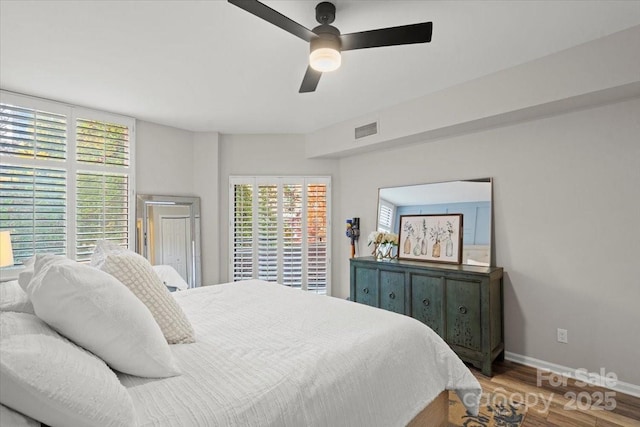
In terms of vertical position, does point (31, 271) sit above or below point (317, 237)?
above

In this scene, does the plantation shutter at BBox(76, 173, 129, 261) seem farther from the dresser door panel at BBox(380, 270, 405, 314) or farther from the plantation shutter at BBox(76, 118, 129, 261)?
the dresser door panel at BBox(380, 270, 405, 314)

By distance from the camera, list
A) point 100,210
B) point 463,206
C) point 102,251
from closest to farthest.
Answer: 1. point 102,251
2. point 463,206
3. point 100,210

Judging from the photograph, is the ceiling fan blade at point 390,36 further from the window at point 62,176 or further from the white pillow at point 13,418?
the window at point 62,176

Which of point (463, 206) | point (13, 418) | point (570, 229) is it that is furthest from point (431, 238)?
point (13, 418)

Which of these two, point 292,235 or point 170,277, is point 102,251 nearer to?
point 170,277

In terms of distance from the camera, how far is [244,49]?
97.0 inches

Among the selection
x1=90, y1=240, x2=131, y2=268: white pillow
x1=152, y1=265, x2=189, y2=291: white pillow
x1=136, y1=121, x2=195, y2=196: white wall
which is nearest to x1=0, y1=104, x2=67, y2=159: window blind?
x1=136, y1=121, x2=195, y2=196: white wall

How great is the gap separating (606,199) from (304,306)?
2.52 meters

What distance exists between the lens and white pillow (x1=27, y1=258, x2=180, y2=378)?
102cm

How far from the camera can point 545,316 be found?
2883 millimetres

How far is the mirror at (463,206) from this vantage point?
3217mm

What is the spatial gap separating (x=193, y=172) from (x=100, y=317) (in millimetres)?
3878

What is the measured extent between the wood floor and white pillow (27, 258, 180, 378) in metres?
2.32

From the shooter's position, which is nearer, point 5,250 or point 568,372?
point 5,250
